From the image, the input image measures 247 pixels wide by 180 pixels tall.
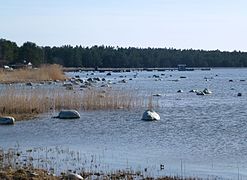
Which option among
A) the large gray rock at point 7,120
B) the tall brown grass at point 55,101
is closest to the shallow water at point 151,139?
the large gray rock at point 7,120

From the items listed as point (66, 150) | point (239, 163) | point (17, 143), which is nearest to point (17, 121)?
point (17, 143)

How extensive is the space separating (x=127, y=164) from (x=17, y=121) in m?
13.2

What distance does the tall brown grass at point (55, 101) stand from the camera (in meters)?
32.3

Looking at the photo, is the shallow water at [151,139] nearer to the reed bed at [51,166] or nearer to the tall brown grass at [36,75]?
the reed bed at [51,166]

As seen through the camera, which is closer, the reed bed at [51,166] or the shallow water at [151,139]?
the reed bed at [51,166]

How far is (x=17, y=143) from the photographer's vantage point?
2147 centimetres

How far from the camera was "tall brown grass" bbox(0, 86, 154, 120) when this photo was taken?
32.3 m

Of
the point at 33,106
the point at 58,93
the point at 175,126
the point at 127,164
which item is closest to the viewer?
the point at 127,164

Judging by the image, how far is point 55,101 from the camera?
3631 cm

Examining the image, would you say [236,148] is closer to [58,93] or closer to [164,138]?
[164,138]

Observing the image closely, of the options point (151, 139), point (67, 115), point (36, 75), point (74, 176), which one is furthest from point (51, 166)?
point (36, 75)

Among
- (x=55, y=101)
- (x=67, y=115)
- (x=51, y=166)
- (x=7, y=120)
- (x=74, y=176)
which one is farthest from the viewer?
(x=55, y=101)

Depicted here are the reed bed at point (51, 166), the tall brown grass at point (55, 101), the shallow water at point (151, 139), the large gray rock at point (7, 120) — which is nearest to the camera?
the reed bed at point (51, 166)

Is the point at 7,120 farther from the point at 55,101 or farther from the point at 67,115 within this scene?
the point at 55,101
